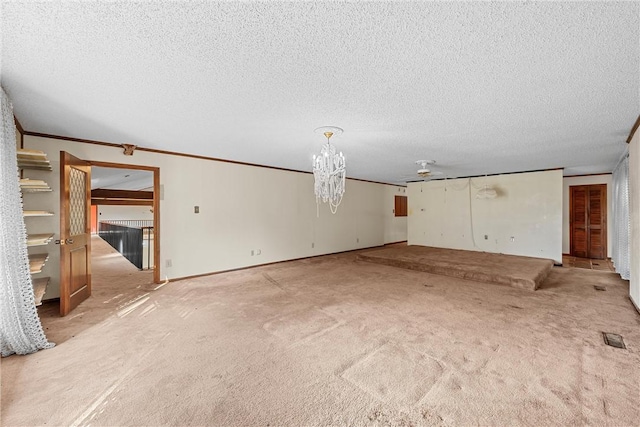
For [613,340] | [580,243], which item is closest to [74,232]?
[613,340]

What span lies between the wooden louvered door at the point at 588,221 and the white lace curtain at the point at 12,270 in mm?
10170

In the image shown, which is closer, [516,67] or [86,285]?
[516,67]

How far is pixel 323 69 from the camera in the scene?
74.0 inches

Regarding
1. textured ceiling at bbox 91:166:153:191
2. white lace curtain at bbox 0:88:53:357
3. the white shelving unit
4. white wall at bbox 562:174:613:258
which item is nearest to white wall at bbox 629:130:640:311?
white wall at bbox 562:174:613:258

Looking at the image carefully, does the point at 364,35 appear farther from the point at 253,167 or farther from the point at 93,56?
the point at 253,167

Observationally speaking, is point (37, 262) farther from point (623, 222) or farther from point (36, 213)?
point (623, 222)

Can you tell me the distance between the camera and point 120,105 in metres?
2.53

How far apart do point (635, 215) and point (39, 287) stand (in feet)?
23.5

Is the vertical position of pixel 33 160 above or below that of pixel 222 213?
above

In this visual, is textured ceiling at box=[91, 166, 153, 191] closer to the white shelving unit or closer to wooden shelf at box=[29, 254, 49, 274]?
the white shelving unit

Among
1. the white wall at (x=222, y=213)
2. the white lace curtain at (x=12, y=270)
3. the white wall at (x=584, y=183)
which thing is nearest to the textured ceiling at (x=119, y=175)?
the white wall at (x=222, y=213)

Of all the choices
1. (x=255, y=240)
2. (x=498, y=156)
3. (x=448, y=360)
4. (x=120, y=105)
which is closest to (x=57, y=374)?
(x=120, y=105)

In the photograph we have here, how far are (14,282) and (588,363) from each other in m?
4.59

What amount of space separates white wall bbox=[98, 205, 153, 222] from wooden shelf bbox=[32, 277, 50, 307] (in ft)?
42.5
